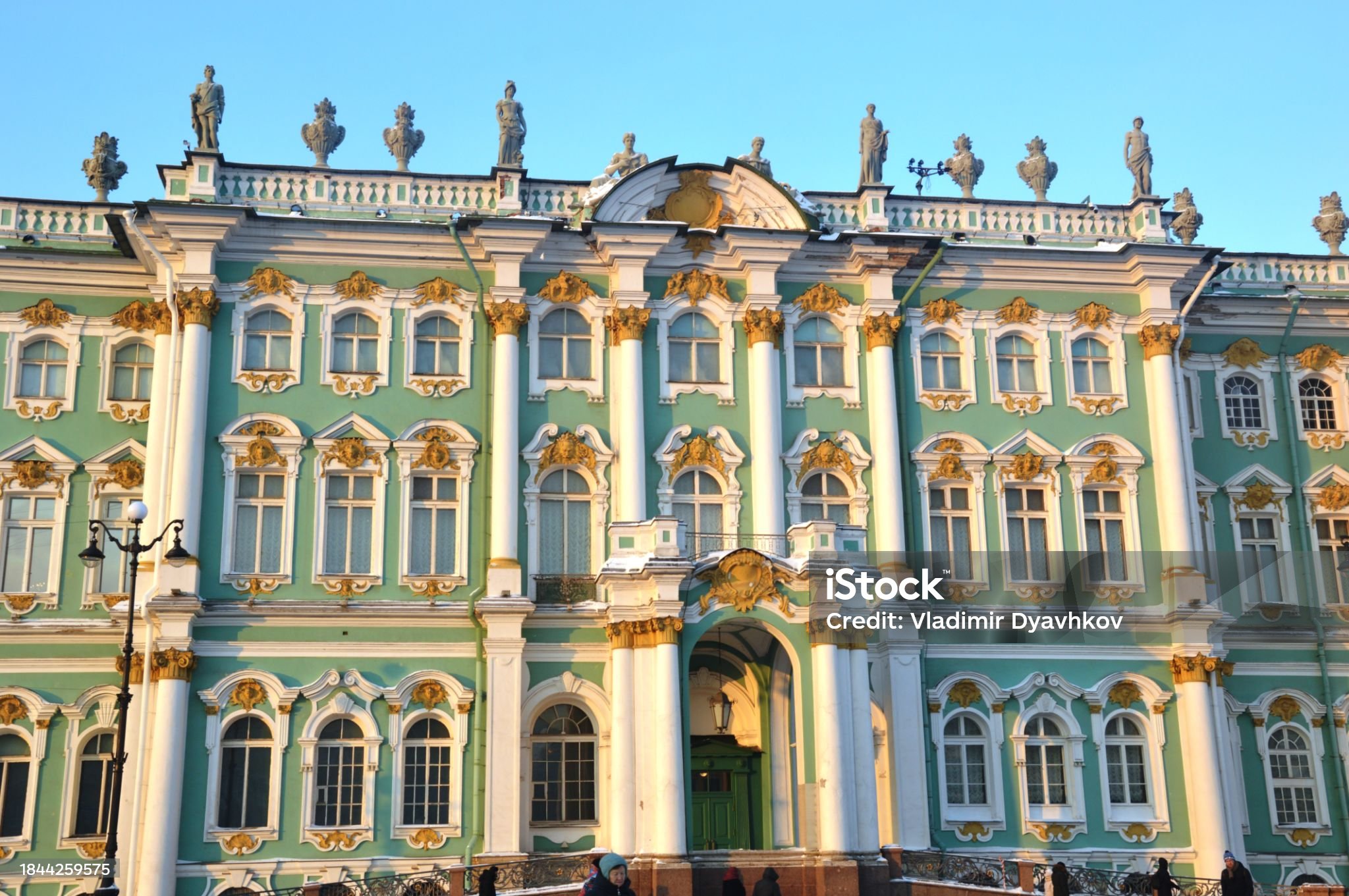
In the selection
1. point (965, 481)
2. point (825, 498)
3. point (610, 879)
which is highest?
point (965, 481)

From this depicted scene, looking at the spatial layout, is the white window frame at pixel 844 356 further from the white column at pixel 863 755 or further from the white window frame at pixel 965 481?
the white column at pixel 863 755

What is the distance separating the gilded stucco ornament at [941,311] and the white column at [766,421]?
3293mm

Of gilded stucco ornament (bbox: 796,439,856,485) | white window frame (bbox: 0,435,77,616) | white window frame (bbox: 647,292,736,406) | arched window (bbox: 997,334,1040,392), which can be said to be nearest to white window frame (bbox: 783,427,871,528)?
gilded stucco ornament (bbox: 796,439,856,485)

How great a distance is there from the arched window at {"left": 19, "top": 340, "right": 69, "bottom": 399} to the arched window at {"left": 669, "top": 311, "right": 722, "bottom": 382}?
1234 centimetres

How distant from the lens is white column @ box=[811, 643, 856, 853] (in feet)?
91.0

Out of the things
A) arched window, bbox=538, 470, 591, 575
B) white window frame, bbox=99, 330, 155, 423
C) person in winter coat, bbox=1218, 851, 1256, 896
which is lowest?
person in winter coat, bbox=1218, 851, 1256, 896

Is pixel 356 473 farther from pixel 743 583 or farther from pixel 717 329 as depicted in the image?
pixel 743 583

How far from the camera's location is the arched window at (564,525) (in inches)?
1225

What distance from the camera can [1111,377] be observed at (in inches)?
1335

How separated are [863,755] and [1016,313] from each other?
35.3 feet


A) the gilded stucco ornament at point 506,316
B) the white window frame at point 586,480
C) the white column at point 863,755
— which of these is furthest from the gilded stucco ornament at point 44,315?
the white column at point 863,755

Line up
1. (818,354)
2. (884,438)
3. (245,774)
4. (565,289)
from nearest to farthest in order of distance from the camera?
(245,774) → (884,438) → (565,289) → (818,354)

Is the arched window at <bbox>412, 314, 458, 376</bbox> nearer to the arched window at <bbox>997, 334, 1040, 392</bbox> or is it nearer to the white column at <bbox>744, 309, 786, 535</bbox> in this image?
the white column at <bbox>744, 309, 786, 535</bbox>

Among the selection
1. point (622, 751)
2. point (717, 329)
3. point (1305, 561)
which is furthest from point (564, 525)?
point (1305, 561)
